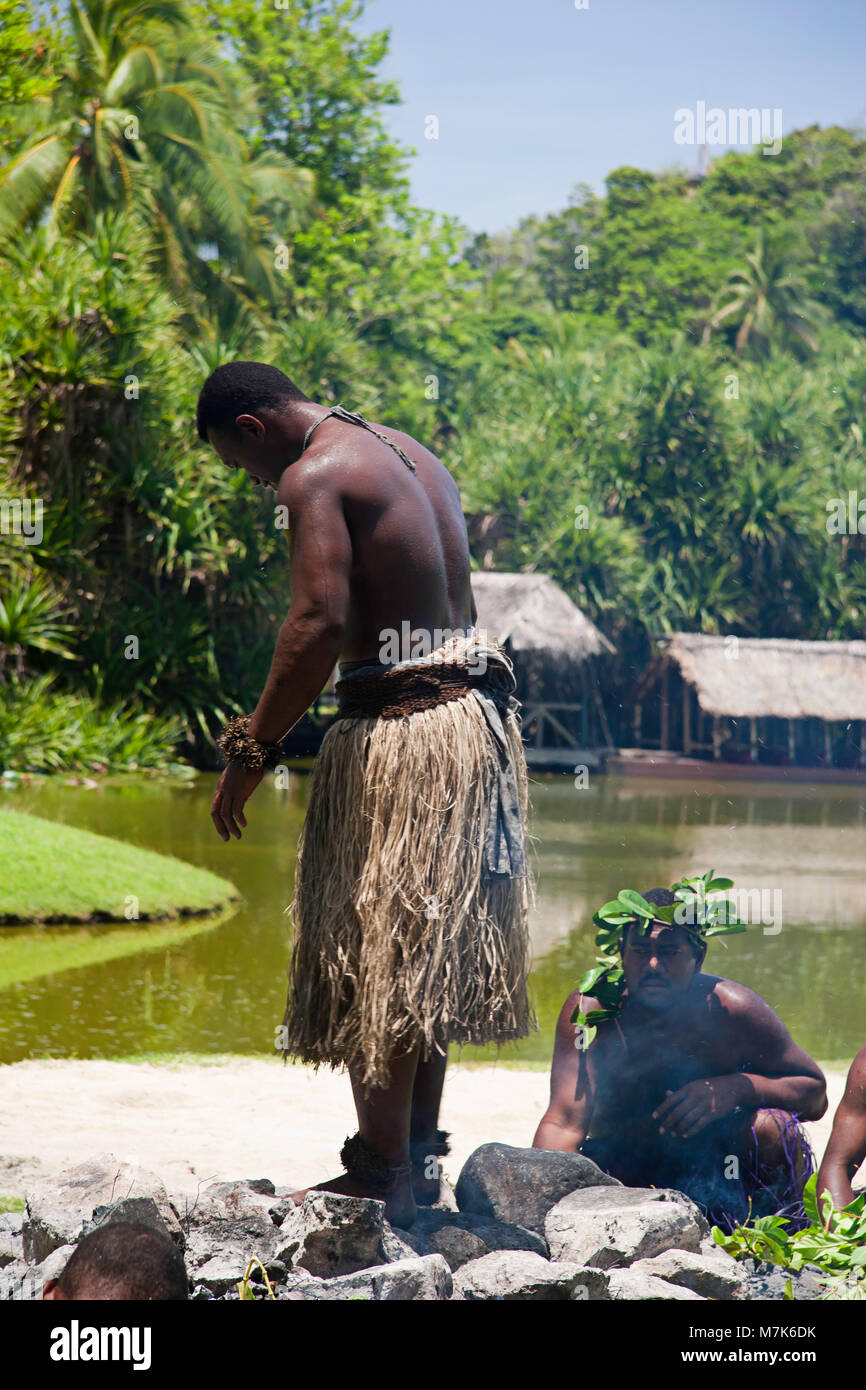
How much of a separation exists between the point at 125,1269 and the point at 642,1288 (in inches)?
32.9

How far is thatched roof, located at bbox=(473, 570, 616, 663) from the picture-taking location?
16.1 metres

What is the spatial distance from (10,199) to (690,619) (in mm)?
10420

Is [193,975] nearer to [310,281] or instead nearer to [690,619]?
[690,619]

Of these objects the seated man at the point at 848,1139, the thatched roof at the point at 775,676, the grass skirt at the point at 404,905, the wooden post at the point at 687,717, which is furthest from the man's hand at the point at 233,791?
the wooden post at the point at 687,717

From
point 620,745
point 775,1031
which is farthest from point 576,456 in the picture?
point 775,1031

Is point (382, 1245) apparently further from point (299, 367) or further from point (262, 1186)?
point (299, 367)

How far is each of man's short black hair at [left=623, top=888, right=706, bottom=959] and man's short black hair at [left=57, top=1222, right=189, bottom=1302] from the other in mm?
1346

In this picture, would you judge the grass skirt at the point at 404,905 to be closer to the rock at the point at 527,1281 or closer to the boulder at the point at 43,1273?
the rock at the point at 527,1281

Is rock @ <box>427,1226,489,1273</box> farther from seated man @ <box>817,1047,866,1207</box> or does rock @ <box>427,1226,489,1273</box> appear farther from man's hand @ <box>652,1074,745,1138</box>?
seated man @ <box>817,1047,866,1207</box>

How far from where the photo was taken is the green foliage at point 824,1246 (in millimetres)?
2262

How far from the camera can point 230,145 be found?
1667cm

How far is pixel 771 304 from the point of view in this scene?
3117cm

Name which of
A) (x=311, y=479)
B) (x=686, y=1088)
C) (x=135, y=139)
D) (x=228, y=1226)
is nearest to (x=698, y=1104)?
(x=686, y=1088)

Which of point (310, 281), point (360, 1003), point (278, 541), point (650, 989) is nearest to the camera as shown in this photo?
point (360, 1003)
